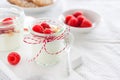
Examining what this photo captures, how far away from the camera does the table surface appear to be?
2.16 feet

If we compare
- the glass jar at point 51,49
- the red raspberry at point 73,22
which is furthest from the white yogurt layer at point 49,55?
the red raspberry at point 73,22

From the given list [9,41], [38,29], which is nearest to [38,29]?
[38,29]

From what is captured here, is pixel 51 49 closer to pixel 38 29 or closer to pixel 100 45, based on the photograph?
pixel 38 29

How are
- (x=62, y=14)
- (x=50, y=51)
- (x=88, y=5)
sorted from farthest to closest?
1. (x=88, y=5)
2. (x=62, y=14)
3. (x=50, y=51)

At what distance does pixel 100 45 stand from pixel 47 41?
0.20 meters

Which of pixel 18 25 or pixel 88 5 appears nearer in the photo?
pixel 18 25

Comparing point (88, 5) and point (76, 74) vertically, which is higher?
point (88, 5)

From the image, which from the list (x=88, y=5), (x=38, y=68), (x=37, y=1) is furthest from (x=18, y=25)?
(x=88, y=5)

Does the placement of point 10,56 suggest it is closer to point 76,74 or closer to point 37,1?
point 76,74

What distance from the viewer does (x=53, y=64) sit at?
2.15 feet

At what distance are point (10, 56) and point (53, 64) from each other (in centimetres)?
10

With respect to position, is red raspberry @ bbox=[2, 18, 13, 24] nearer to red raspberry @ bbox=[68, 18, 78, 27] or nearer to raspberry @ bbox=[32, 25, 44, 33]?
raspberry @ bbox=[32, 25, 44, 33]

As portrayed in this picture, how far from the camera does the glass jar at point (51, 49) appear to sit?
2.05 feet

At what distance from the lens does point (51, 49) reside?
637 millimetres
